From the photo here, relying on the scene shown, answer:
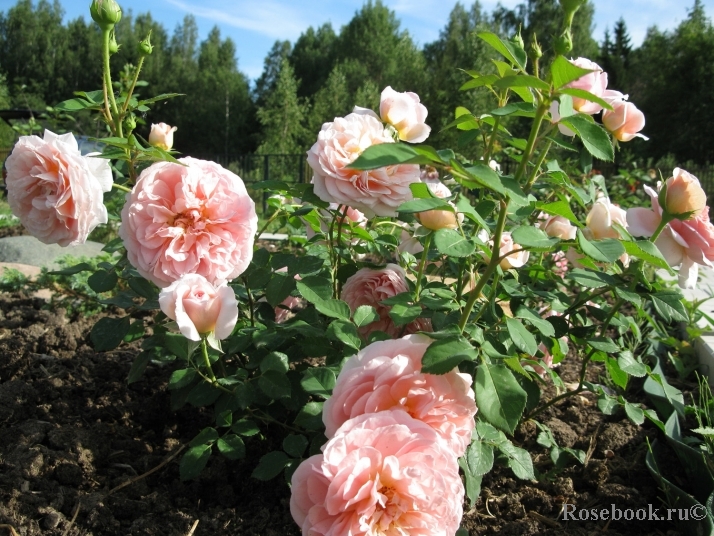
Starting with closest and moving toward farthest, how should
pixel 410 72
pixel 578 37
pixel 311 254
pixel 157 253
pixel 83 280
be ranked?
pixel 157 253 < pixel 311 254 < pixel 83 280 < pixel 410 72 < pixel 578 37

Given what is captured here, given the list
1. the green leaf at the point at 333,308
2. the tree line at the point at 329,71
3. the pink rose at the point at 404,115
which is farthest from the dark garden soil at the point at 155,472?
the tree line at the point at 329,71

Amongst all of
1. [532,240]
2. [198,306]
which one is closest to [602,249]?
[532,240]

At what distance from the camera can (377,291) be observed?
4.14 feet

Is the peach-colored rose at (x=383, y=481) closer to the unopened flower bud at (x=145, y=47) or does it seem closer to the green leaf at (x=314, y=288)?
the green leaf at (x=314, y=288)

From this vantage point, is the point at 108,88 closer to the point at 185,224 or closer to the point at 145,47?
the point at 145,47

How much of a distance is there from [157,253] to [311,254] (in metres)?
0.42

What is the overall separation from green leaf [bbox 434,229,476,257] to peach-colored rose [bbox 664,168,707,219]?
44 centimetres

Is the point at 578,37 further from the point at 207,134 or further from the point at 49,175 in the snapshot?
the point at 49,175

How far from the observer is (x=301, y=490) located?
0.76 metres

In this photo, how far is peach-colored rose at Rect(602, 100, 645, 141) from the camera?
1.21 metres

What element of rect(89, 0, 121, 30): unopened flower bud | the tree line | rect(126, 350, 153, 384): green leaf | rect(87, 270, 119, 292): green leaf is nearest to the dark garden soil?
rect(126, 350, 153, 384): green leaf

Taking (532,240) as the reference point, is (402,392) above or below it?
below

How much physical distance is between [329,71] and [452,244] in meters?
35.1

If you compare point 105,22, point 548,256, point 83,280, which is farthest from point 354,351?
point 83,280
